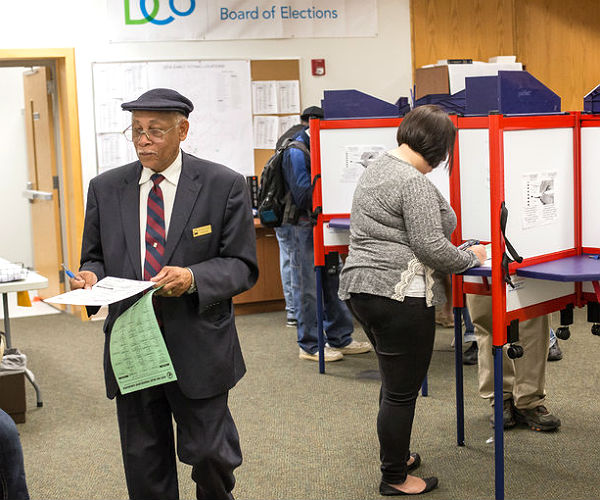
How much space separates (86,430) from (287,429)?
0.96 metres

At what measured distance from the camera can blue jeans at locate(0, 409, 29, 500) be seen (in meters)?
2.27

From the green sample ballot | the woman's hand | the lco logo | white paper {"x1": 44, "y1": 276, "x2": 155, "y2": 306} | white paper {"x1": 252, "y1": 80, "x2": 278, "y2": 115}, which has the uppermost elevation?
the lco logo

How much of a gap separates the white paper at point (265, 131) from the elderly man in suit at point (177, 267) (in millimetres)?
4590

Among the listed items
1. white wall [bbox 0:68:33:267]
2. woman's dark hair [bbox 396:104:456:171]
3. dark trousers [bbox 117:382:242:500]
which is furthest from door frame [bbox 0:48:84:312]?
dark trousers [bbox 117:382:242:500]

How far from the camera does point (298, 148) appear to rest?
5152 millimetres

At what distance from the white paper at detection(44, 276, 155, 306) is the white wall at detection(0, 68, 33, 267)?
7.33m

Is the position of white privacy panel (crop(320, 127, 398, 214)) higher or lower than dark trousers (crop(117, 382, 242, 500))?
higher

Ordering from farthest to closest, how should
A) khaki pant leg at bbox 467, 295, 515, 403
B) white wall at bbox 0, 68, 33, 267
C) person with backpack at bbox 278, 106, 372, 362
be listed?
white wall at bbox 0, 68, 33, 267, person with backpack at bbox 278, 106, 372, 362, khaki pant leg at bbox 467, 295, 515, 403

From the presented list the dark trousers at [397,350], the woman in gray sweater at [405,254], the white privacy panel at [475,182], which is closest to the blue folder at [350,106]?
the white privacy panel at [475,182]

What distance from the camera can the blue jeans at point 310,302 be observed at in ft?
17.3

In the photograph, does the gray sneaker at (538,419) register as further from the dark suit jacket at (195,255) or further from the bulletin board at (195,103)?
the bulletin board at (195,103)

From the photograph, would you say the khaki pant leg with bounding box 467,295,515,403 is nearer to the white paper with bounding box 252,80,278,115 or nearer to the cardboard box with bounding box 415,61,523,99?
the cardboard box with bounding box 415,61,523,99

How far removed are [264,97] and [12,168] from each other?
3520 millimetres

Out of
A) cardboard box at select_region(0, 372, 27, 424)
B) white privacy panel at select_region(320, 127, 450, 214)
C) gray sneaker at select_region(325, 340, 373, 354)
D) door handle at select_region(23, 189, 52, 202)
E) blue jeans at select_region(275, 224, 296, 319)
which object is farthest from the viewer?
door handle at select_region(23, 189, 52, 202)
